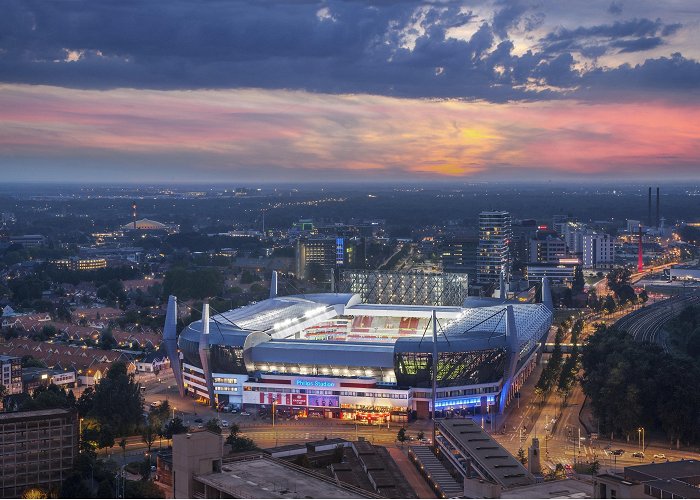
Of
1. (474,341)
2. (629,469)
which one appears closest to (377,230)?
(474,341)

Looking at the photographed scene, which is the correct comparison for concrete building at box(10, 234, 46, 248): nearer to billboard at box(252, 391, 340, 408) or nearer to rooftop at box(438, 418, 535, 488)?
billboard at box(252, 391, 340, 408)

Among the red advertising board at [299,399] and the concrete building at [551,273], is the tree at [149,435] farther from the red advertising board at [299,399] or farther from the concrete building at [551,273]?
the concrete building at [551,273]

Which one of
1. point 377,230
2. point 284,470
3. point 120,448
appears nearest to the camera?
point 284,470

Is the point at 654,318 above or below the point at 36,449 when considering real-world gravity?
above

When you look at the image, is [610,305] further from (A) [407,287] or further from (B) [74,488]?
(B) [74,488]

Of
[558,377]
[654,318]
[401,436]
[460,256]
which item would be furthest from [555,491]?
[460,256]

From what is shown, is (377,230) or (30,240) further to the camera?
(377,230)

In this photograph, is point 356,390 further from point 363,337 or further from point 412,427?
point 363,337

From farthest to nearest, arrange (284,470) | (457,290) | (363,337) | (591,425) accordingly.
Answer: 1. (457,290)
2. (363,337)
3. (591,425)
4. (284,470)
